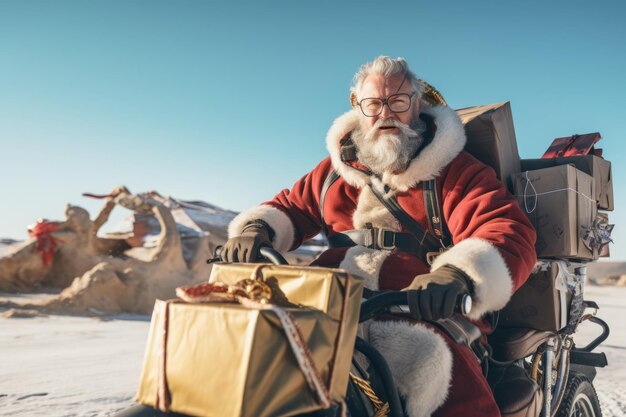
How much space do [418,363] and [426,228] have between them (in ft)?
2.63

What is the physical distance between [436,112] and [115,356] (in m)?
4.03

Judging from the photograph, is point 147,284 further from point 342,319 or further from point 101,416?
point 342,319

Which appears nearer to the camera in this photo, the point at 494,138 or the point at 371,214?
the point at 371,214

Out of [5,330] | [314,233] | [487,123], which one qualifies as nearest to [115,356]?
[5,330]

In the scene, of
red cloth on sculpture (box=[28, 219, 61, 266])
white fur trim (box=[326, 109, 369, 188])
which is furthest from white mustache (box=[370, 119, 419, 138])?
red cloth on sculpture (box=[28, 219, 61, 266])

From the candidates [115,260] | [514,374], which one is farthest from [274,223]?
[115,260]

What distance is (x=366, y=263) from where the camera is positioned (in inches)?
89.1

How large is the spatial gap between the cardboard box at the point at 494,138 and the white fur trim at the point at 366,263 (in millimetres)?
823

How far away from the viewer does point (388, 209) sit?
2.50m

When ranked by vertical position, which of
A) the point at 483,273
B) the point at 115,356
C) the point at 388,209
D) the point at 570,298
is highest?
the point at 388,209

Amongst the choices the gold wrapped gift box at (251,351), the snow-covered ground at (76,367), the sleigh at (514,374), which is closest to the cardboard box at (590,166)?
the sleigh at (514,374)

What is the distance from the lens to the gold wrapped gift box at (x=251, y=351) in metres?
1.10

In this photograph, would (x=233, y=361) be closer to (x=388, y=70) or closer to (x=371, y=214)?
(x=371, y=214)

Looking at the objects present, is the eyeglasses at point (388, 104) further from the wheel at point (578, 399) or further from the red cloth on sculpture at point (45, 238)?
the red cloth on sculpture at point (45, 238)
